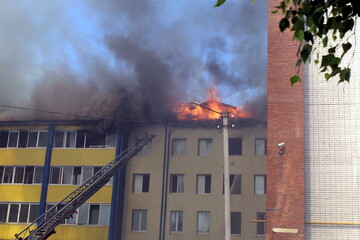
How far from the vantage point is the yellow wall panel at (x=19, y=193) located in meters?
30.5

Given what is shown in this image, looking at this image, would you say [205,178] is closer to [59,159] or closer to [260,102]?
[260,102]

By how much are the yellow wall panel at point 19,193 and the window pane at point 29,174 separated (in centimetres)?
34

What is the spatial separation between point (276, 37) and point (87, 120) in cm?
1980

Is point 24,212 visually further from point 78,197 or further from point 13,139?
point 78,197

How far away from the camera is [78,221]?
29656 mm

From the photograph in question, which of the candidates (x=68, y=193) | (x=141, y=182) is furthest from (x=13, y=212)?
(x=141, y=182)

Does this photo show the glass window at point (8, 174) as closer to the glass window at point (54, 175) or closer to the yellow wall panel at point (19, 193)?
the yellow wall panel at point (19, 193)

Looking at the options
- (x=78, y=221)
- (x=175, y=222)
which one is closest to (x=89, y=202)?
(x=78, y=221)

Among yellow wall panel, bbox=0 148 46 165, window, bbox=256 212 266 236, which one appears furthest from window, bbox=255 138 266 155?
yellow wall panel, bbox=0 148 46 165

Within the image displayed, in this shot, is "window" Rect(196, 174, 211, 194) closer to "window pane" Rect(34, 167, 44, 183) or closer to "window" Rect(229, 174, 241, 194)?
"window" Rect(229, 174, 241, 194)

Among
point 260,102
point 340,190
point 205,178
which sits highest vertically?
point 260,102

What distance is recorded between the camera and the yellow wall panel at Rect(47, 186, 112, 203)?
29.6 m

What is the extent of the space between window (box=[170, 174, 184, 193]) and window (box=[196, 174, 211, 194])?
98 centimetres

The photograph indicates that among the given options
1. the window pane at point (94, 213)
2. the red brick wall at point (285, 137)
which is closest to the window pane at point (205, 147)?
the window pane at point (94, 213)
